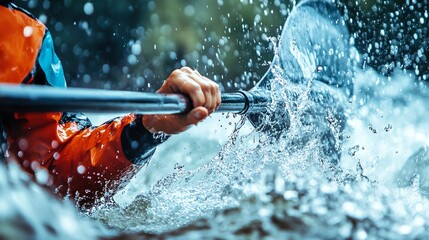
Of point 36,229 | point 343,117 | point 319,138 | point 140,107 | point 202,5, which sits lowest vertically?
point 36,229

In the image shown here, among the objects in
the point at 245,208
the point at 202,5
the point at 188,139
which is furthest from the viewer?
the point at 202,5

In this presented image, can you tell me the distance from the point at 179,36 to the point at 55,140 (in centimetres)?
277

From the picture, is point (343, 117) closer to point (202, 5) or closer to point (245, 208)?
point (245, 208)

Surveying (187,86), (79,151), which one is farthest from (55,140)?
(187,86)

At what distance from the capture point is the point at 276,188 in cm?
45

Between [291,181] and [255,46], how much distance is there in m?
3.70

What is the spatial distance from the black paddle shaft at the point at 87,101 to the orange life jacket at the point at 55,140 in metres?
0.21

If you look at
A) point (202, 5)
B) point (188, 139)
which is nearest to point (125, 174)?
point (188, 139)

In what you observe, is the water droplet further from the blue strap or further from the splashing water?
the blue strap

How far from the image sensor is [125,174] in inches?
40.9

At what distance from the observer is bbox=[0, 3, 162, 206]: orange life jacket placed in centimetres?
99

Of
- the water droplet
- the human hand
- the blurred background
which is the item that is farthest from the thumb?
the water droplet

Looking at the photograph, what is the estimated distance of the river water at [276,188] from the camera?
339 mm

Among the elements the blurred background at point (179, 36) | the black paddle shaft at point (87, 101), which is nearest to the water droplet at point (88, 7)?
the blurred background at point (179, 36)
